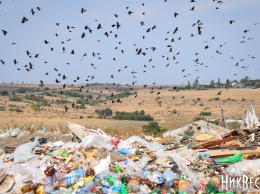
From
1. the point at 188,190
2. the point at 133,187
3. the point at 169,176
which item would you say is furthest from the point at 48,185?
the point at 188,190

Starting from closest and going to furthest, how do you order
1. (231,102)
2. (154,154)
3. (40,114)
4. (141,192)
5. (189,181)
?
(141,192) < (189,181) < (154,154) < (40,114) < (231,102)

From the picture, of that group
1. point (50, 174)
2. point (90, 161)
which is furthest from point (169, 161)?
point (50, 174)

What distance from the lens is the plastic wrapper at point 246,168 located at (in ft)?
24.0

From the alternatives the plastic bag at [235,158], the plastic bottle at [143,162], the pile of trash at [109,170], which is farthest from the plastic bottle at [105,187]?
the plastic bag at [235,158]

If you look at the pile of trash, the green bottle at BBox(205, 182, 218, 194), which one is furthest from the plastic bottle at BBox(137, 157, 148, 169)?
the green bottle at BBox(205, 182, 218, 194)

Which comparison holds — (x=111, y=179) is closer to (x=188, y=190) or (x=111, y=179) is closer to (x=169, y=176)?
(x=169, y=176)

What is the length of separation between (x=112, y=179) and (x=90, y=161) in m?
1.25

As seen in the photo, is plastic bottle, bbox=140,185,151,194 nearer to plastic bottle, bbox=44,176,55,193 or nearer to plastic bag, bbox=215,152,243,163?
plastic bottle, bbox=44,176,55,193

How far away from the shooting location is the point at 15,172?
22.3ft

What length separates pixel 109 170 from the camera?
7059 mm

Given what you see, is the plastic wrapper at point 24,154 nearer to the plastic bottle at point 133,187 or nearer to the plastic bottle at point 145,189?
the plastic bottle at point 133,187

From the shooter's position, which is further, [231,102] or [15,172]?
[231,102]

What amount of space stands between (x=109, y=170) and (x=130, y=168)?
422 millimetres

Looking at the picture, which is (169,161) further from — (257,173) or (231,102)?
(231,102)
